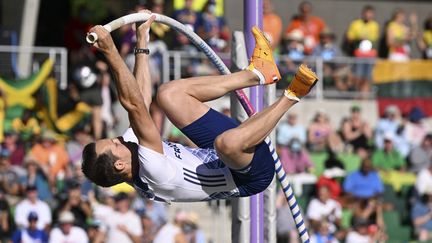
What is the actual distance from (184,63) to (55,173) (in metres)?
3.25

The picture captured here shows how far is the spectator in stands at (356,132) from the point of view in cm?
1732

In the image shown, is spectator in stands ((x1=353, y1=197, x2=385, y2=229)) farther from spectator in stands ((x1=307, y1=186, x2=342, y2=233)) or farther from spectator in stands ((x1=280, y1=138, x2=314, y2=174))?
spectator in stands ((x1=280, y1=138, x2=314, y2=174))

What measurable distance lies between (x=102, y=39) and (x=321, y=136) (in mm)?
9315

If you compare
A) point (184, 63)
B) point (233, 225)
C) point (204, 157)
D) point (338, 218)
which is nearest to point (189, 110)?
point (204, 157)

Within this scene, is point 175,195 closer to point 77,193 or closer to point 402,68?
point 77,193

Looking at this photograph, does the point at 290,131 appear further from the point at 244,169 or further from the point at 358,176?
the point at 244,169

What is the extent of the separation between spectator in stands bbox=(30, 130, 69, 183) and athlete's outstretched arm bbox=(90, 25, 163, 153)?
6.42 m

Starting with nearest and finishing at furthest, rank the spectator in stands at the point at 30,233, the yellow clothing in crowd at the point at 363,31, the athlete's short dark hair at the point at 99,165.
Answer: the athlete's short dark hair at the point at 99,165 → the spectator in stands at the point at 30,233 → the yellow clothing in crowd at the point at 363,31

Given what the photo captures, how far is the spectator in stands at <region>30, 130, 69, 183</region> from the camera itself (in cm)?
1477

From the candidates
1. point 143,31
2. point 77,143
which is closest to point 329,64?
point 77,143

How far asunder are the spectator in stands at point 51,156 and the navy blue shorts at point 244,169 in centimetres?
610

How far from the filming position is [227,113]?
1562 cm

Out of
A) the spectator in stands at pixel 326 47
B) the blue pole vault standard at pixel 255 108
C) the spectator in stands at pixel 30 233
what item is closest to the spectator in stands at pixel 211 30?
the spectator in stands at pixel 326 47

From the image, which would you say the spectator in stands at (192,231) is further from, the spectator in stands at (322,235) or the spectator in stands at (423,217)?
the spectator in stands at (423,217)
